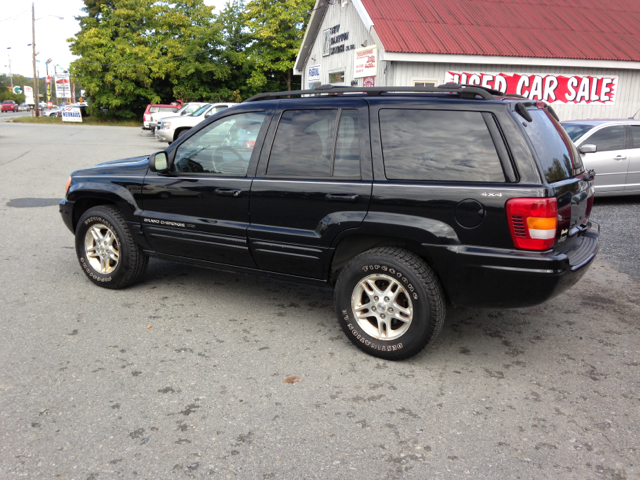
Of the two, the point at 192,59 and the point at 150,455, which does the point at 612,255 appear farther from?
the point at 192,59

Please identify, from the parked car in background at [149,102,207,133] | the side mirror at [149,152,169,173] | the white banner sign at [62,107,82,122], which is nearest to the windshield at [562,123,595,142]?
the side mirror at [149,152,169,173]

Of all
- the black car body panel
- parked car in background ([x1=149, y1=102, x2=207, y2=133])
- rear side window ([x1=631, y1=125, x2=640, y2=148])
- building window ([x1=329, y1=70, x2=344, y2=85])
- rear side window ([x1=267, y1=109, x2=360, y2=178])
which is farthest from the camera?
parked car in background ([x1=149, y1=102, x2=207, y2=133])

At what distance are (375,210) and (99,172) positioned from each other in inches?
112

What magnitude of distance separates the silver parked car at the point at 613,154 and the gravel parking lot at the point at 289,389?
4874 millimetres

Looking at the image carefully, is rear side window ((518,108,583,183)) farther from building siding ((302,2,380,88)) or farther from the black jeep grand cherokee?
building siding ((302,2,380,88))

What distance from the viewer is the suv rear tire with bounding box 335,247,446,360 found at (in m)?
3.63

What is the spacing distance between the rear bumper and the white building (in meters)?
13.1

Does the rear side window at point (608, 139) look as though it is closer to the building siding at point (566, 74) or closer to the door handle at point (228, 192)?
the building siding at point (566, 74)

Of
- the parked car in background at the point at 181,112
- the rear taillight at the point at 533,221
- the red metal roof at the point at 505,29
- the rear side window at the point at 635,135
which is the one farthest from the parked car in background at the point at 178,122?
the rear taillight at the point at 533,221

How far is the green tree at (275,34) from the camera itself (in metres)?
42.6

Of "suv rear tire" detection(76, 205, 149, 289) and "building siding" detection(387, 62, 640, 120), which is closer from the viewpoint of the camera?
"suv rear tire" detection(76, 205, 149, 289)

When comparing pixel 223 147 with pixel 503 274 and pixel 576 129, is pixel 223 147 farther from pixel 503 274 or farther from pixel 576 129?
pixel 576 129

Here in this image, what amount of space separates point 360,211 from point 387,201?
0.68 ft

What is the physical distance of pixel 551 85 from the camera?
17297mm
